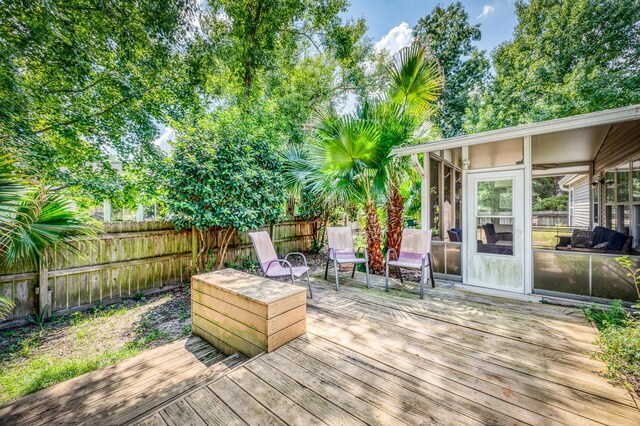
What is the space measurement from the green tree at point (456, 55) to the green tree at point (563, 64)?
1178 millimetres

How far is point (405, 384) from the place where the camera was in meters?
1.87

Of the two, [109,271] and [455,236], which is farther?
[455,236]

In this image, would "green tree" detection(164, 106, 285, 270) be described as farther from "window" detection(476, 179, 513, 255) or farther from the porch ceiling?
the porch ceiling

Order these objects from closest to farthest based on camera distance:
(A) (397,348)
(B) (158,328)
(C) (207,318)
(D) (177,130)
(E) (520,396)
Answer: (E) (520,396) → (A) (397,348) → (C) (207,318) → (B) (158,328) → (D) (177,130)

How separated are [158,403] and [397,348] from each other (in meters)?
2.00

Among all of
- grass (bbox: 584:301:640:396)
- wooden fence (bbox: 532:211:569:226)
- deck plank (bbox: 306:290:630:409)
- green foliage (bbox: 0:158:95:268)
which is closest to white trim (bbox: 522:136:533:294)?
grass (bbox: 584:301:640:396)

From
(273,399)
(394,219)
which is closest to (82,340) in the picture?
(273,399)

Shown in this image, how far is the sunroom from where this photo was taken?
352 centimetres

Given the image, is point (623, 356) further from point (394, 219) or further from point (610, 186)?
point (610, 186)

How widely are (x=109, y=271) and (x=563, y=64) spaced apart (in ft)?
57.6

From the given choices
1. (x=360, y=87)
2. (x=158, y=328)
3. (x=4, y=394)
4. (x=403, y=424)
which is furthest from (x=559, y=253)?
(x=360, y=87)

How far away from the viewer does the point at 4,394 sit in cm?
217

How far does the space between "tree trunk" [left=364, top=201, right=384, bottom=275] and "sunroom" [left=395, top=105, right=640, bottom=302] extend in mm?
990

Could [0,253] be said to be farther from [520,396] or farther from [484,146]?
[484,146]
